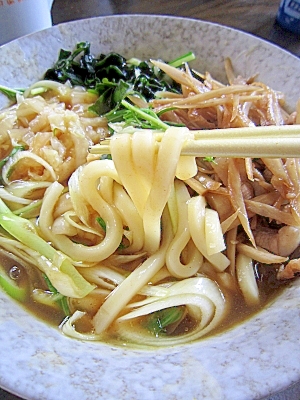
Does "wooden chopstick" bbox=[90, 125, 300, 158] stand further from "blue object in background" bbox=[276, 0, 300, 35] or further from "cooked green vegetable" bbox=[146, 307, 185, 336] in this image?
"blue object in background" bbox=[276, 0, 300, 35]

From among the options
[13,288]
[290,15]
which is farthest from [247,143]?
[290,15]

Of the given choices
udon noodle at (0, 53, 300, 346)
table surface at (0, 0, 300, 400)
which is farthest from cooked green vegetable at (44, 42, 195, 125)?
table surface at (0, 0, 300, 400)

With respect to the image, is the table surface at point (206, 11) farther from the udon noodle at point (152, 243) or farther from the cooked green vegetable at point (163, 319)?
the cooked green vegetable at point (163, 319)

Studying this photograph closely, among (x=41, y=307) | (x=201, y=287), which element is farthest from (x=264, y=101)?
(x=41, y=307)

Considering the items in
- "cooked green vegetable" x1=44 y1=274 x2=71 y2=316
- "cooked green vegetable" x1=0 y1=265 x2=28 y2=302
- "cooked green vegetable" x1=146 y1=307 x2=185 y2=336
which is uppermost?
"cooked green vegetable" x1=0 y1=265 x2=28 y2=302

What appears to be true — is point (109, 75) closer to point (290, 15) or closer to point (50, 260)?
point (50, 260)

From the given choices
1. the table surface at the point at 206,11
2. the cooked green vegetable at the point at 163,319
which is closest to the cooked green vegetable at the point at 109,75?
the table surface at the point at 206,11
